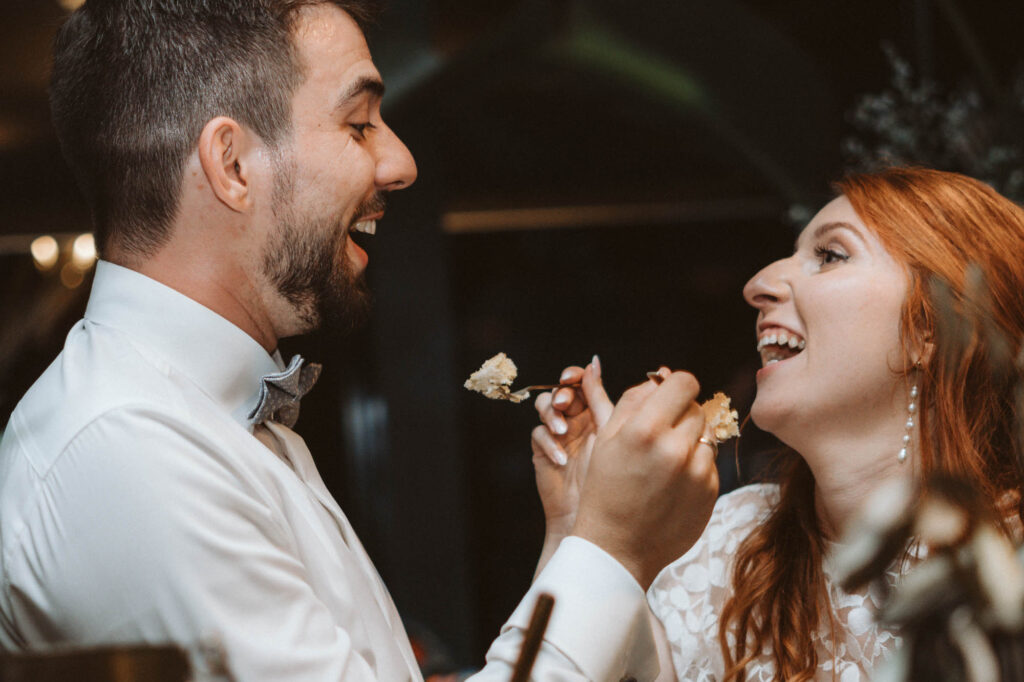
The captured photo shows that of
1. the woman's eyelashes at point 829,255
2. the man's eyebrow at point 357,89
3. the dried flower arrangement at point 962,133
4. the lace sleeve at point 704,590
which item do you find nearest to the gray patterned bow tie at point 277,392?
the man's eyebrow at point 357,89

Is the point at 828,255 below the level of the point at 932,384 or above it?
above

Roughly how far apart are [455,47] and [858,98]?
69.2 inches

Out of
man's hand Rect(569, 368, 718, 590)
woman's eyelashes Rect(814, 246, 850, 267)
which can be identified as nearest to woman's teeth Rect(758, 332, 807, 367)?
woman's eyelashes Rect(814, 246, 850, 267)

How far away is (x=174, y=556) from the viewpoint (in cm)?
101

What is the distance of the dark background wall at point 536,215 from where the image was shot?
3.45 m

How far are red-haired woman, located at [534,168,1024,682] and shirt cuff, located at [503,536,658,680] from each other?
0.46 metres

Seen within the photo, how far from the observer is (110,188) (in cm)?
134

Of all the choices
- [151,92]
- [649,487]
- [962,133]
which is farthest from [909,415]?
[962,133]

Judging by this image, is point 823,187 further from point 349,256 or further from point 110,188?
point 110,188

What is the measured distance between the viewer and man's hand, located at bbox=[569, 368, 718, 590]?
111cm

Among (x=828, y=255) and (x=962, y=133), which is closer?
(x=828, y=255)

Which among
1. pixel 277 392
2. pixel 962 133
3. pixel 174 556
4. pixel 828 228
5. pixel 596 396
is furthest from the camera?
pixel 962 133

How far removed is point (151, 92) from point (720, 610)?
1.37m

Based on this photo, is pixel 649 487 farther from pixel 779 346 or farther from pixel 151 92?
pixel 151 92
